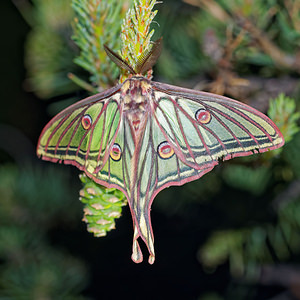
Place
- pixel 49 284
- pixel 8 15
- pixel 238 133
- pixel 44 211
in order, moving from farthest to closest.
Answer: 1. pixel 8 15
2. pixel 44 211
3. pixel 49 284
4. pixel 238 133

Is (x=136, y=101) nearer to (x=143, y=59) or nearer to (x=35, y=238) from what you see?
(x=143, y=59)

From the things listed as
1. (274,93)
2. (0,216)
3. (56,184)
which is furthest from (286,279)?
(0,216)

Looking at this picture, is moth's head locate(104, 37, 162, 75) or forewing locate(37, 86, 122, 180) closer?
moth's head locate(104, 37, 162, 75)

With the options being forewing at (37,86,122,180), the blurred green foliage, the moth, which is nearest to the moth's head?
the moth

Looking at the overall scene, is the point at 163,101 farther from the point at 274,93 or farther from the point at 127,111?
the point at 274,93

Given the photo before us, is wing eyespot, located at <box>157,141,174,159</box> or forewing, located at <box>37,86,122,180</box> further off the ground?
forewing, located at <box>37,86,122,180</box>

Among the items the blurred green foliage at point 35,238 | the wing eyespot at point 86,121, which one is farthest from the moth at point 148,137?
the blurred green foliage at point 35,238

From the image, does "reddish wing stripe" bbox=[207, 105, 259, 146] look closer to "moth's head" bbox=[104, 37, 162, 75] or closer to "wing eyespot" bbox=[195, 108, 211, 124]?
"wing eyespot" bbox=[195, 108, 211, 124]
